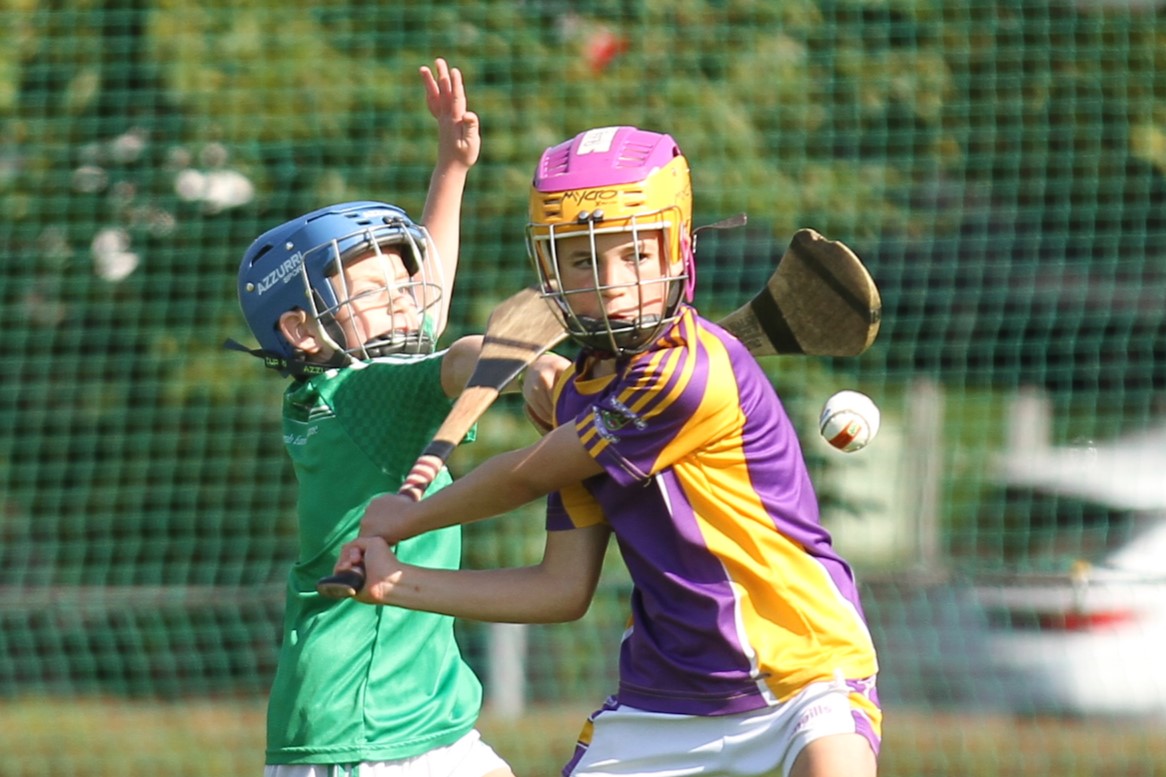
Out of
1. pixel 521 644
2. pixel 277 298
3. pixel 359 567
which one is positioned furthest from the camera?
pixel 521 644

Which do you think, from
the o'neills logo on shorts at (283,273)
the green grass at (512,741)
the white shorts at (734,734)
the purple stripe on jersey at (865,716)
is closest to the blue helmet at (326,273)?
the o'neills logo on shorts at (283,273)

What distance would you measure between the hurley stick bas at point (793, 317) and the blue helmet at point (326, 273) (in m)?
0.25

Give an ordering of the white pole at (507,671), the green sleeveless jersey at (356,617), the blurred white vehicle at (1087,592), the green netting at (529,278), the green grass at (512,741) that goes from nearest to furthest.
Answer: the green sleeveless jersey at (356,617), the blurred white vehicle at (1087,592), the green grass at (512,741), the green netting at (529,278), the white pole at (507,671)

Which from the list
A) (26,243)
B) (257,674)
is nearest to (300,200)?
(26,243)

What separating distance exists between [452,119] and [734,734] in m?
1.53

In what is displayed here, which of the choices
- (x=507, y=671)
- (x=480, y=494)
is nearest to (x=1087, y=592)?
(x=507, y=671)

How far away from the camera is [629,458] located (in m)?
2.70

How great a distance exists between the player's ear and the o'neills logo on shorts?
0.06m

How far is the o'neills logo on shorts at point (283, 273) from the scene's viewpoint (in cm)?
321

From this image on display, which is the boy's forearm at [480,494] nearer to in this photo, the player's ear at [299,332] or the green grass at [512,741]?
the player's ear at [299,332]

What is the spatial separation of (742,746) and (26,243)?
6.05 m

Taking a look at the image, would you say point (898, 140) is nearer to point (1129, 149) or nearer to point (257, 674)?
point (1129, 149)

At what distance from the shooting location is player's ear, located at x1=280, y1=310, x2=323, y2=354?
3.24m

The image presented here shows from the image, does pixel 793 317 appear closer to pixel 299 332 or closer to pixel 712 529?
pixel 712 529
